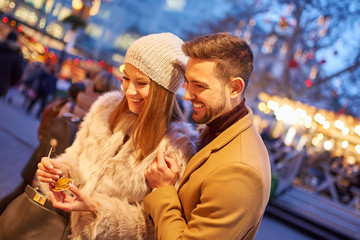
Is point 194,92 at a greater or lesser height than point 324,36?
lesser

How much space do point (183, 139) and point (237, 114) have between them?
0.39 metres

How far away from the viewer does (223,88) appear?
5.03 ft

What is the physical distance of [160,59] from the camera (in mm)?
1793

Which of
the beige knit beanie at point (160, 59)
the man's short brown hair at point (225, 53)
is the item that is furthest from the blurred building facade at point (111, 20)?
the man's short brown hair at point (225, 53)

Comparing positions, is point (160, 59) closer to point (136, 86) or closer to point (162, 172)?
point (136, 86)

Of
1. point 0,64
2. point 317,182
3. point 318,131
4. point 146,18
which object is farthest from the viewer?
point 146,18

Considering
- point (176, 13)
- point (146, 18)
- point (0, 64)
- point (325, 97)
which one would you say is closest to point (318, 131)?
point (325, 97)

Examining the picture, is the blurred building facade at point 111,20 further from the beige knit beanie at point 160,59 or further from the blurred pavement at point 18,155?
the beige knit beanie at point 160,59

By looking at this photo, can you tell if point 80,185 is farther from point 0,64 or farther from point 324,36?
point 324,36

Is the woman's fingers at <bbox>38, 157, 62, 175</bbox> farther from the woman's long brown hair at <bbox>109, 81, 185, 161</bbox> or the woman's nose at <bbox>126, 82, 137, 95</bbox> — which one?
the woman's nose at <bbox>126, 82, 137, 95</bbox>

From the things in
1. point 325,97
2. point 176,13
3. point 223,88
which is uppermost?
point 176,13

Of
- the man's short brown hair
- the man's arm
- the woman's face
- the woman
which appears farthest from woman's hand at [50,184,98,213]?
the man's short brown hair

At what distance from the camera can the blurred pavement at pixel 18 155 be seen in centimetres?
478

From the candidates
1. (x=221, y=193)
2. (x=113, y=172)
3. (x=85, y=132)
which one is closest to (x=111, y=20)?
(x=85, y=132)
